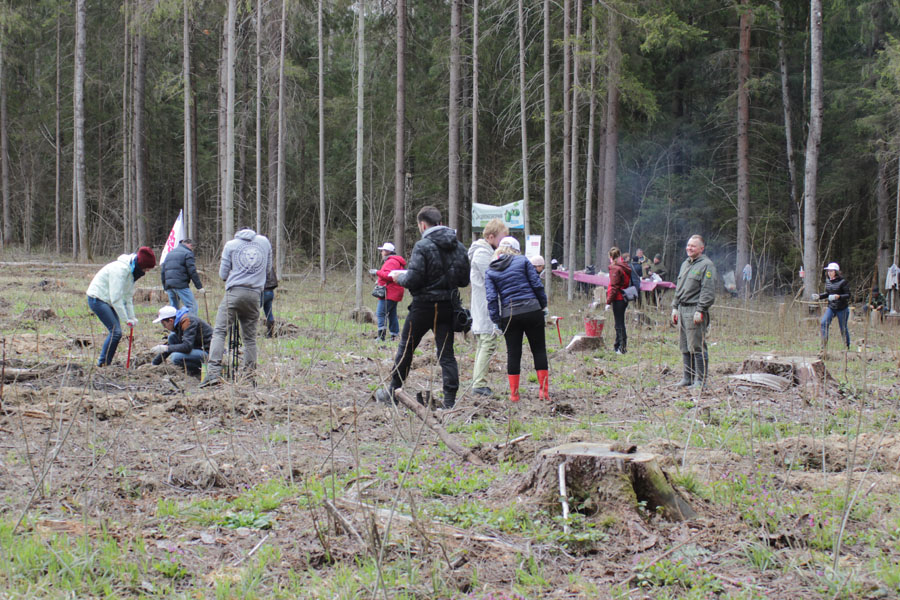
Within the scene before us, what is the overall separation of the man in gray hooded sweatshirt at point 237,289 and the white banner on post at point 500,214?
1056cm

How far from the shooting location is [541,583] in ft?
10.0

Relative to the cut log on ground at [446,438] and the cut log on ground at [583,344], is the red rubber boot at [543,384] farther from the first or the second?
the cut log on ground at [583,344]

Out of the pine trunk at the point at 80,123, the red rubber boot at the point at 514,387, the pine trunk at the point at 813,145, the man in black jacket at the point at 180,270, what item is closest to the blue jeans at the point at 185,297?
the man in black jacket at the point at 180,270

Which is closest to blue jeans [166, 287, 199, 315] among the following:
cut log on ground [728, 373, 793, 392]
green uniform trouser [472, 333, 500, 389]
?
green uniform trouser [472, 333, 500, 389]

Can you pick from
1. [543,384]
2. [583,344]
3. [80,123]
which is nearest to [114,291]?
[543,384]

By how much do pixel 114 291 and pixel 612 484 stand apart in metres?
6.67

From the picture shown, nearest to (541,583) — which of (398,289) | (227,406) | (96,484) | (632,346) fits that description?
(96,484)

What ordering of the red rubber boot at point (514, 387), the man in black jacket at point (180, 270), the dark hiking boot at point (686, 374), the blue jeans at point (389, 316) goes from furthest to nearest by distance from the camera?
the blue jeans at point (389, 316) → the man in black jacket at point (180, 270) → the dark hiking boot at point (686, 374) → the red rubber boot at point (514, 387)

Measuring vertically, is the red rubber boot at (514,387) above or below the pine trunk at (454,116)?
below

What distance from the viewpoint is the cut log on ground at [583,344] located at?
38.4 feet

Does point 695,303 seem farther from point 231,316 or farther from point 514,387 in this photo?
point 231,316

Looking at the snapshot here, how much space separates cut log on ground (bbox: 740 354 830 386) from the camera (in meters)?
7.77

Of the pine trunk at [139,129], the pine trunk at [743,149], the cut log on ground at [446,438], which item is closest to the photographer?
the cut log on ground at [446,438]

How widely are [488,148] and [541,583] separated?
26.8m
